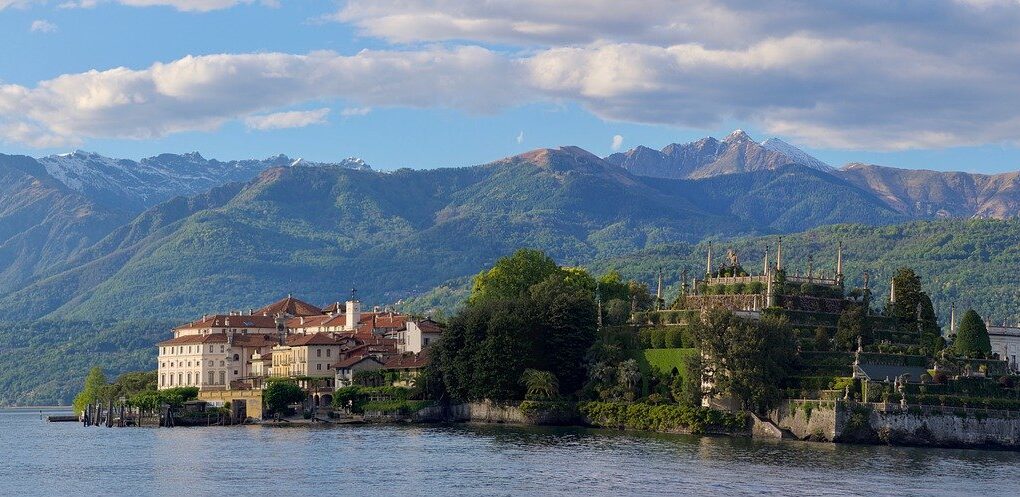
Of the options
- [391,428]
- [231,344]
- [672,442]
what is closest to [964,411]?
[672,442]

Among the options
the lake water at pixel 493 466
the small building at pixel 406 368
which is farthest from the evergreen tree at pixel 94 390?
the lake water at pixel 493 466

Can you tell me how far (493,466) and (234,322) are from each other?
8988 centimetres

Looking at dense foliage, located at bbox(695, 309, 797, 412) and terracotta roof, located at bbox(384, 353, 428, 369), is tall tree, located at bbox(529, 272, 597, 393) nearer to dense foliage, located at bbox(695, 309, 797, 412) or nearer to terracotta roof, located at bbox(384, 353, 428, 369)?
dense foliage, located at bbox(695, 309, 797, 412)

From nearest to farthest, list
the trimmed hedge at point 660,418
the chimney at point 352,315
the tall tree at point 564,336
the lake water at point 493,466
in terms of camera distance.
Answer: the lake water at point 493,466 < the trimmed hedge at point 660,418 < the tall tree at point 564,336 < the chimney at point 352,315

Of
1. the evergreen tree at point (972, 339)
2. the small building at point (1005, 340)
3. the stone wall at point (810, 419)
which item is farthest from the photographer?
the small building at point (1005, 340)

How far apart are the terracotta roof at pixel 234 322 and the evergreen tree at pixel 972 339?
262 feet

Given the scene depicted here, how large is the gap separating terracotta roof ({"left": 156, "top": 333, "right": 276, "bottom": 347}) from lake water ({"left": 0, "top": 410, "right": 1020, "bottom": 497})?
4411 centimetres

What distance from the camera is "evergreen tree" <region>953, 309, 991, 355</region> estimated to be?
5236 inches

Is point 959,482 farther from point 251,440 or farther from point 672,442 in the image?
point 251,440

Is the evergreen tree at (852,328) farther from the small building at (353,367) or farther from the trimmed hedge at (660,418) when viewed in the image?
the small building at (353,367)

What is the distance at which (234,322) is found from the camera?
18462 cm

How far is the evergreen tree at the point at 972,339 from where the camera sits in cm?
13300

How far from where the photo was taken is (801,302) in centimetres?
13462

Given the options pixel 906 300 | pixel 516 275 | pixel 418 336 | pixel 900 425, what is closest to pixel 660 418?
pixel 900 425
